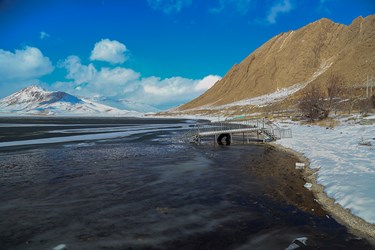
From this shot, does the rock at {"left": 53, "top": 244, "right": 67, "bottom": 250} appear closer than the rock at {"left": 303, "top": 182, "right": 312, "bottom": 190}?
Yes

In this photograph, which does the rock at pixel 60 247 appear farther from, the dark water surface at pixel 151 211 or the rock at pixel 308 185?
the rock at pixel 308 185

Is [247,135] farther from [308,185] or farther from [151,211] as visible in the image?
[151,211]

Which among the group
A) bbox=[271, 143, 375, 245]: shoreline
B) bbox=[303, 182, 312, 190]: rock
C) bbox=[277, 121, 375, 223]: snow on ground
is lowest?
bbox=[271, 143, 375, 245]: shoreline

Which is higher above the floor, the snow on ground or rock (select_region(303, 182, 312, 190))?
the snow on ground

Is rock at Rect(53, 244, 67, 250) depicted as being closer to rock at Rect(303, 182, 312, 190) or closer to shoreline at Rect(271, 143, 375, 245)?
shoreline at Rect(271, 143, 375, 245)

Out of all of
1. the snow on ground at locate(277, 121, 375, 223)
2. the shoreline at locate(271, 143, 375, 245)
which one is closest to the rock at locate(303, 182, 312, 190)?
the shoreline at locate(271, 143, 375, 245)

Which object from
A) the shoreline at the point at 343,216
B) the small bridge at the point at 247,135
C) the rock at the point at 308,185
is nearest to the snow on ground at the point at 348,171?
the shoreline at the point at 343,216

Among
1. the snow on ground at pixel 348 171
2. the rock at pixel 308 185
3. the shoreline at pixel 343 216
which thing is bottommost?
the shoreline at pixel 343 216

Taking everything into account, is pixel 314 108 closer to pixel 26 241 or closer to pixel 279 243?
pixel 279 243

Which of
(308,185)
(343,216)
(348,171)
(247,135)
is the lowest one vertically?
(343,216)

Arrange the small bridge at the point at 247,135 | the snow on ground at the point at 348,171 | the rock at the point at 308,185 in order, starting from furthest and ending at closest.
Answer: the small bridge at the point at 247,135
the rock at the point at 308,185
the snow on ground at the point at 348,171

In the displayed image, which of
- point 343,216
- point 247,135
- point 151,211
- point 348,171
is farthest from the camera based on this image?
point 247,135

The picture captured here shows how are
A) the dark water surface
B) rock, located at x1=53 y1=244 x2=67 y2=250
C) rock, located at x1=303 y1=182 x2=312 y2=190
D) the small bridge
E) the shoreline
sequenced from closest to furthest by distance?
rock, located at x1=53 y1=244 x2=67 y2=250
the dark water surface
the shoreline
rock, located at x1=303 y1=182 x2=312 y2=190
the small bridge

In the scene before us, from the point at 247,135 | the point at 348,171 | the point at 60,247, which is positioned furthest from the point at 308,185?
the point at 247,135
